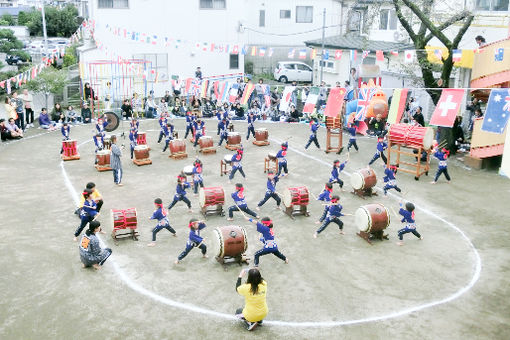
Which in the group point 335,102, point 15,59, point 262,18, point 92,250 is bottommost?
point 92,250

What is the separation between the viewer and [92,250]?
37.7ft

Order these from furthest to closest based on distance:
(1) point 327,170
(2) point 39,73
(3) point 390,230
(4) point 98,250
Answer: (2) point 39,73 < (1) point 327,170 < (3) point 390,230 < (4) point 98,250

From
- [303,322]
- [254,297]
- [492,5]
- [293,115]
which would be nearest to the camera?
[254,297]

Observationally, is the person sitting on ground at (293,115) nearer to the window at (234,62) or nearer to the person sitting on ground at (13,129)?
the window at (234,62)

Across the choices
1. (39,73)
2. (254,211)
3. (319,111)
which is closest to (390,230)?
(254,211)

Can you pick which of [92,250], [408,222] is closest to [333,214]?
[408,222]

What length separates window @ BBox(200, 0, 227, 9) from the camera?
34938 mm

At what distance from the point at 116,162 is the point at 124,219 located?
5052 millimetres

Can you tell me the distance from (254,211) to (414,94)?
662 inches

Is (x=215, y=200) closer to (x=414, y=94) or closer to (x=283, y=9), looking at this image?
(x=414, y=94)

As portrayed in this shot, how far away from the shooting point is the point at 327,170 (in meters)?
20.2

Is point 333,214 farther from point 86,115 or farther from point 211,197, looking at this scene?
point 86,115

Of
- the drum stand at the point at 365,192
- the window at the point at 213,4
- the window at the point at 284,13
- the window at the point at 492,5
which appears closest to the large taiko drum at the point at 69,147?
the drum stand at the point at 365,192

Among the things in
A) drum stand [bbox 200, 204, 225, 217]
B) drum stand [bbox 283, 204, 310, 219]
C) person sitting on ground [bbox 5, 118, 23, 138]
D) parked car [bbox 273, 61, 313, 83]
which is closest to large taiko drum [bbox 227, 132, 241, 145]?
drum stand [bbox 200, 204, 225, 217]
